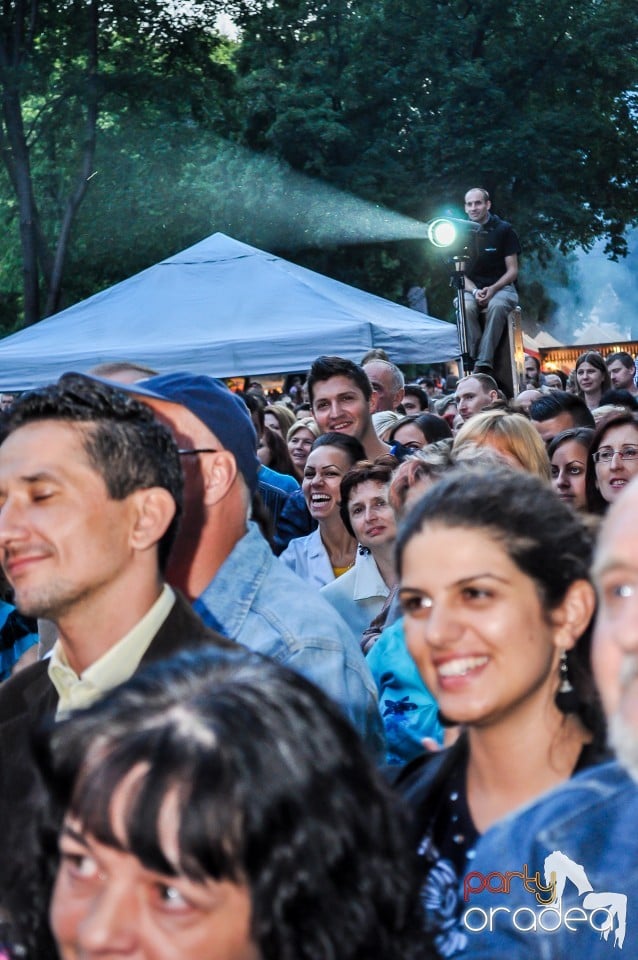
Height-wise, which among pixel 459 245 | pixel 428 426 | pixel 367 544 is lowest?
pixel 367 544

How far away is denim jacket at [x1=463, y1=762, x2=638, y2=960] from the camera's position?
1875 mm

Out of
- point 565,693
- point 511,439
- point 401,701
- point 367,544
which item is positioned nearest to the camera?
point 565,693

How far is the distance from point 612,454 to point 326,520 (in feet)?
4.16

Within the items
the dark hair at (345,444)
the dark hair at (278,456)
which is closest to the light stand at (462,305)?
the dark hair at (278,456)

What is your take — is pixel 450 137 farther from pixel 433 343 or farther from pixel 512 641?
pixel 512 641

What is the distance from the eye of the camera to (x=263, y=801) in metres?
1.53

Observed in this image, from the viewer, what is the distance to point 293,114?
27.5 meters

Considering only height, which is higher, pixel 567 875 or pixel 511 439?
pixel 511 439

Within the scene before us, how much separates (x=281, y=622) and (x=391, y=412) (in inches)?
213

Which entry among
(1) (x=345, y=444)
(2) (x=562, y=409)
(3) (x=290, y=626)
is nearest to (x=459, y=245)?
(2) (x=562, y=409)

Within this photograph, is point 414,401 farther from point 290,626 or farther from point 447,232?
point 290,626

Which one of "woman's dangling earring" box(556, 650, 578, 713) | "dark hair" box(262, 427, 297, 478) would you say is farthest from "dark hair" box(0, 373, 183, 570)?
"dark hair" box(262, 427, 297, 478)

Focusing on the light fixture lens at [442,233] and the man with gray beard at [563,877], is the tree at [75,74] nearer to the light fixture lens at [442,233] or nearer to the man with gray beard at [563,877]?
the light fixture lens at [442,233]

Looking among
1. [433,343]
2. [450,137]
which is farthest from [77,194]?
[433,343]
